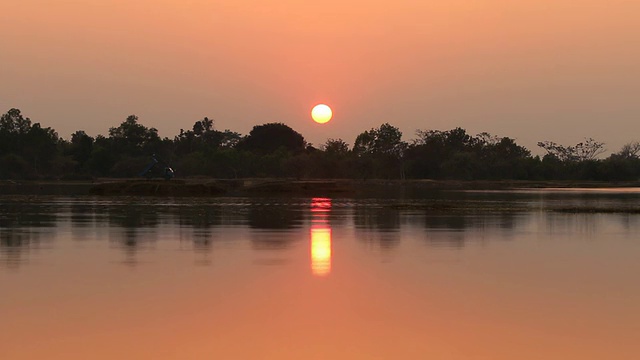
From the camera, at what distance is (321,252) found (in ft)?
85.5

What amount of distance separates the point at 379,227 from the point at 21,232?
15.5 metres

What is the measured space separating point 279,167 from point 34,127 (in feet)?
188

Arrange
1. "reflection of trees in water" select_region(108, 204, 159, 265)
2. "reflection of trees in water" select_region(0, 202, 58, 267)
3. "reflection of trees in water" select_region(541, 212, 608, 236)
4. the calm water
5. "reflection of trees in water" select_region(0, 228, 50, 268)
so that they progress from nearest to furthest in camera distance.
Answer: the calm water → "reflection of trees in water" select_region(0, 228, 50, 268) → "reflection of trees in water" select_region(0, 202, 58, 267) → "reflection of trees in water" select_region(108, 204, 159, 265) → "reflection of trees in water" select_region(541, 212, 608, 236)

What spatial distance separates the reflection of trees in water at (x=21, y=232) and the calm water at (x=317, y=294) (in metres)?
0.11

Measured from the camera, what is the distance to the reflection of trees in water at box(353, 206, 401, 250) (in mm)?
29828

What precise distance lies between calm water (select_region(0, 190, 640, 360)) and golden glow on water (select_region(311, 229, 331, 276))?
0.07 metres

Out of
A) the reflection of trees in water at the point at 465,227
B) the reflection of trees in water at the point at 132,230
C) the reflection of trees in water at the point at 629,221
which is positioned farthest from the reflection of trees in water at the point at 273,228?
the reflection of trees in water at the point at 629,221

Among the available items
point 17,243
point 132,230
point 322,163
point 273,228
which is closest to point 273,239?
point 273,228

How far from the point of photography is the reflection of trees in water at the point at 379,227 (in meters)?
29.8

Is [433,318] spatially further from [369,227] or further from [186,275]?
[369,227]

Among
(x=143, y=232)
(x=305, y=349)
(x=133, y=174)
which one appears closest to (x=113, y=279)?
(x=305, y=349)


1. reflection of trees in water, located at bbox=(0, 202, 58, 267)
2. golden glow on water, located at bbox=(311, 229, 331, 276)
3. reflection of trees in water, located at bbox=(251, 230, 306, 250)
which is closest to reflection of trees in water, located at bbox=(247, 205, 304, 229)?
reflection of trees in water, located at bbox=(251, 230, 306, 250)

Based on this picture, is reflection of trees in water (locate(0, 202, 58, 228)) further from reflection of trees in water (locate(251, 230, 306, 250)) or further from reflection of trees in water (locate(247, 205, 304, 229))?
reflection of trees in water (locate(251, 230, 306, 250))

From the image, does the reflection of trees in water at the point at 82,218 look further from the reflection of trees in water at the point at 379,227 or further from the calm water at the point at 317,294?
the reflection of trees in water at the point at 379,227
